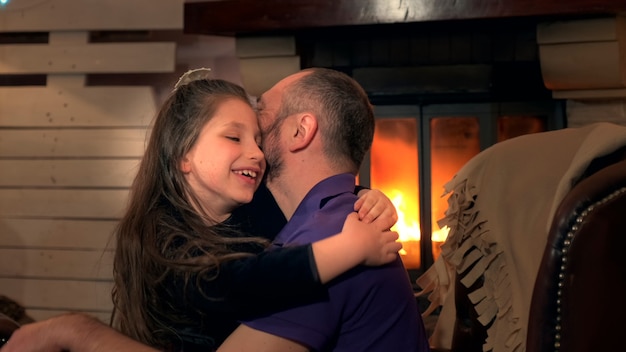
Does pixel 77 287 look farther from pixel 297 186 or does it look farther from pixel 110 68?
pixel 297 186

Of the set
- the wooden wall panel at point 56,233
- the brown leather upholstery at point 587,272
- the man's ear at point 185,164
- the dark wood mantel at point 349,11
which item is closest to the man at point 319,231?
the man's ear at point 185,164

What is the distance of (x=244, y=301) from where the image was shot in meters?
1.06

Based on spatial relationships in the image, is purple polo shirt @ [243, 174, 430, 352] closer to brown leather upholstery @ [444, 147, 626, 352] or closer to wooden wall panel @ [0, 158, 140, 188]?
brown leather upholstery @ [444, 147, 626, 352]

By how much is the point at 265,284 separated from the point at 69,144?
2.45 metres

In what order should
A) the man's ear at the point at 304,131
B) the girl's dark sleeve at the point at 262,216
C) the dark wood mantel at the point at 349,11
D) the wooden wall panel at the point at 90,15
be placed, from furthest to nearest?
the wooden wall panel at the point at 90,15
the dark wood mantel at the point at 349,11
the girl's dark sleeve at the point at 262,216
the man's ear at the point at 304,131

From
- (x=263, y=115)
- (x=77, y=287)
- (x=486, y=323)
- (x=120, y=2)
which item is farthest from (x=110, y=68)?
(x=486, y=323)

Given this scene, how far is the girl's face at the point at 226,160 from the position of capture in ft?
4.47

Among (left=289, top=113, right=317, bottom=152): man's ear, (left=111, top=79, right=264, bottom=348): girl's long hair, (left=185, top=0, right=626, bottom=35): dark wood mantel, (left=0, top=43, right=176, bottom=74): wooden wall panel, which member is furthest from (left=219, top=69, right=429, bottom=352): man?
(left=0, top=43, right=176, bottom=74): wooden wall panel

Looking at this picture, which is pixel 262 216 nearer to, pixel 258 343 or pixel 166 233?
pixel 166 233

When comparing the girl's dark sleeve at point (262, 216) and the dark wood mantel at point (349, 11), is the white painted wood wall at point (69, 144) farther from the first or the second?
the girl's dark sleeve at point (262, 216)

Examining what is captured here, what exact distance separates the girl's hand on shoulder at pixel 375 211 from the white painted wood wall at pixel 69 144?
2.11 m

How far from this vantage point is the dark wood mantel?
271 centimetres

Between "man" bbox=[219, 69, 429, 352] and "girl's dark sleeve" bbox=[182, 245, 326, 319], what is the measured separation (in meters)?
0.02

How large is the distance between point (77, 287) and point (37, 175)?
1.71 feet
